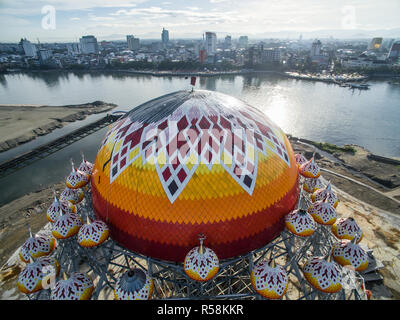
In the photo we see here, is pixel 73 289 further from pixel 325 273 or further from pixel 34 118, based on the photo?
pixel 34 118

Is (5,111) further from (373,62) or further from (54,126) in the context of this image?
(373,62)

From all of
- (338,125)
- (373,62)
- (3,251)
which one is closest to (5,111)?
(3,251)

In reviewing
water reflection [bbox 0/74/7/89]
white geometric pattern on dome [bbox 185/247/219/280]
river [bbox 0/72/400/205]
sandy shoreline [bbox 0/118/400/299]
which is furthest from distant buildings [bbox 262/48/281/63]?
white geometric pattern on dome [bbox 185/247/219/280]

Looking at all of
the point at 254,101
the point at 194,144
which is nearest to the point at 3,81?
the point at 254,101

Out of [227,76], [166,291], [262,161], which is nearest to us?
[262,161]

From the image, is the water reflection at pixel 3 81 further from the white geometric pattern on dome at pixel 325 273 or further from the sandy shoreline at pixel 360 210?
the white geometric pattern on dome at pixel 325 273

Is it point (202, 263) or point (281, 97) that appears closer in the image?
point (202, 263)

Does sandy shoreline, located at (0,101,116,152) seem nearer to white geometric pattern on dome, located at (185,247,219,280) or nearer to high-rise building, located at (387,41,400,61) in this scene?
white geometric pattern on dome, located at (185,247,219,280)
